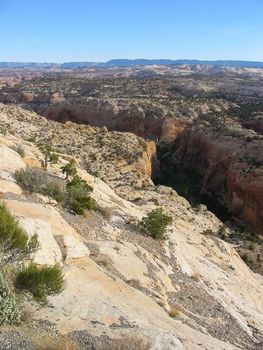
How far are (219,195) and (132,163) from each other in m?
8.54

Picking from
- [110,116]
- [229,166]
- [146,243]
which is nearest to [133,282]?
[146,243]

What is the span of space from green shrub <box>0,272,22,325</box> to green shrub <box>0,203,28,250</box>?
111 cm

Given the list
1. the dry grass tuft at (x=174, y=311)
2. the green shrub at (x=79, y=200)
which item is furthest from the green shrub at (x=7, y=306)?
the green shrub at (x=79, y=200)

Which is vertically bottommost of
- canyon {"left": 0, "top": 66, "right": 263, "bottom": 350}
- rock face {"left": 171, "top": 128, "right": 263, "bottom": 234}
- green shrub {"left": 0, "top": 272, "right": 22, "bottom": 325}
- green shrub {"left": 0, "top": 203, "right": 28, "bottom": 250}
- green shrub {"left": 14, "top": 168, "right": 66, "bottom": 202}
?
rock face {"left": 171, "top": 128, "right": 263, "bottom": 234}

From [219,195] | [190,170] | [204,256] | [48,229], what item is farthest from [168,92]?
[48,229]

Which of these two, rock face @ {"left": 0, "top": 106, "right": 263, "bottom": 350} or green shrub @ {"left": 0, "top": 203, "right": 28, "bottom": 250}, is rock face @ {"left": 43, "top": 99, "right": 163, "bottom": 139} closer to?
rock face @ {"left": 0, "top": 106, "right": 263, "bottom": 350}

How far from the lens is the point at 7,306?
263 inches

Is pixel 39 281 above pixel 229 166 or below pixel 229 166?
above

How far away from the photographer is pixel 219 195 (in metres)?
39.4

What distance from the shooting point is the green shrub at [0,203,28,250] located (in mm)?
8039

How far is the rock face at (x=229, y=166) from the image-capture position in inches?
1353

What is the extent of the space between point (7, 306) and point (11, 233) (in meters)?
1.69

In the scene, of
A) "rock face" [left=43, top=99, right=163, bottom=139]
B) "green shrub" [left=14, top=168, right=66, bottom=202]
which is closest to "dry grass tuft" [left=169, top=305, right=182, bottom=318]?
"green shrub" [left=14, top=168, right=66, bottom=202]

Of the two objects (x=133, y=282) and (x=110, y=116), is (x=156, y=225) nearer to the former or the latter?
(x=133, y=282)
